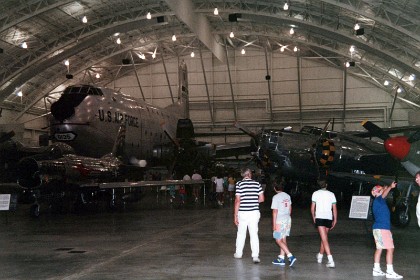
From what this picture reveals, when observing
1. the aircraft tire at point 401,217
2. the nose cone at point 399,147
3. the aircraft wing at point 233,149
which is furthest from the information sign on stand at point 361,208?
the aircraft wing at point 233,149

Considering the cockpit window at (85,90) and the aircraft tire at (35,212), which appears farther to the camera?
the cockpit window at (85,90)

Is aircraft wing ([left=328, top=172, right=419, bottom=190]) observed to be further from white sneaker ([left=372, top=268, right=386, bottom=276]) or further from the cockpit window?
the cockpit window

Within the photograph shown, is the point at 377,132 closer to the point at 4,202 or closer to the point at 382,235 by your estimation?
the point at 382,235

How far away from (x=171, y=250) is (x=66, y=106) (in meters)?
17.7

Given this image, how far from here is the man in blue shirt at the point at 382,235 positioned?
906cm

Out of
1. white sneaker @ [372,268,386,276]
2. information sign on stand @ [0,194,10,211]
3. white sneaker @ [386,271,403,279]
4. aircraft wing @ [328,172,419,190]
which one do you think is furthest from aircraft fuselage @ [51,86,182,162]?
white sneaker @ [386,271,403,279]

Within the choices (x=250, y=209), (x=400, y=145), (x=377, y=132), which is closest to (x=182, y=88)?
(x=377, y=132)

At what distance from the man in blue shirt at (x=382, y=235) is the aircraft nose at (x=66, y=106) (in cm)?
2105

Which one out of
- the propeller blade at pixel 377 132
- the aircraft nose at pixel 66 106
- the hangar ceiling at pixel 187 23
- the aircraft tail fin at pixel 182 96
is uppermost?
the hangar ceiling at pixel 187 23

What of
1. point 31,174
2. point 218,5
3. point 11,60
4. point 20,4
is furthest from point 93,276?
point 11,60

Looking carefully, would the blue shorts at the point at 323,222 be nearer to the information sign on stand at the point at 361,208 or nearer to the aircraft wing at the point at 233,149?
the information sign on stand at the point at 361,208

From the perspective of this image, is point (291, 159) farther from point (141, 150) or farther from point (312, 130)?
point (141, 150)

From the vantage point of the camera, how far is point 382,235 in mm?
9273

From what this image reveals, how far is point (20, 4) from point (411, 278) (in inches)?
1304
